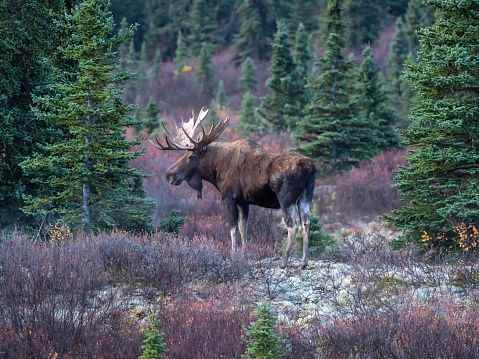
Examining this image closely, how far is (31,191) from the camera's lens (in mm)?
12109

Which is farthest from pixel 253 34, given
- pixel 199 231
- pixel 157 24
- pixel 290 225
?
pixel 290 225

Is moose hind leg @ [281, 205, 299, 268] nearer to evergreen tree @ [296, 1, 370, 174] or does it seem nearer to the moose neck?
the moose neck

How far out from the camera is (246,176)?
427 inches

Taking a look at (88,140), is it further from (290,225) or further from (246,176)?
(290,225)

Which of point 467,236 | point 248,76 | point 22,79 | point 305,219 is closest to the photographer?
point 467,236

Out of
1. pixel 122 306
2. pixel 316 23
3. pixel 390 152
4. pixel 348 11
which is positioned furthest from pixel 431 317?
pixel 316 23

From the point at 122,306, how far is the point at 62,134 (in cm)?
528

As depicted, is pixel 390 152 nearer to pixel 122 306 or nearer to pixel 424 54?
pixel 424 54

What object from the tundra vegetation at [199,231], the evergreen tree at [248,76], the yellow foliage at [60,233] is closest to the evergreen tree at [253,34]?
the evergreen tree at [248,76]

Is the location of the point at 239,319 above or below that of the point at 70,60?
below

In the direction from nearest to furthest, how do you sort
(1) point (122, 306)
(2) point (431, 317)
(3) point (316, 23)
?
(2) point (431, 317) < (1) point (122, 306) < (3) point (316, 23)

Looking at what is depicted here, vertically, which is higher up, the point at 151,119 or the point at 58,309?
the point at 151,119

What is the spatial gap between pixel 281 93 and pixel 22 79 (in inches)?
663

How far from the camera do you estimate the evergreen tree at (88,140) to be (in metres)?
11.0
